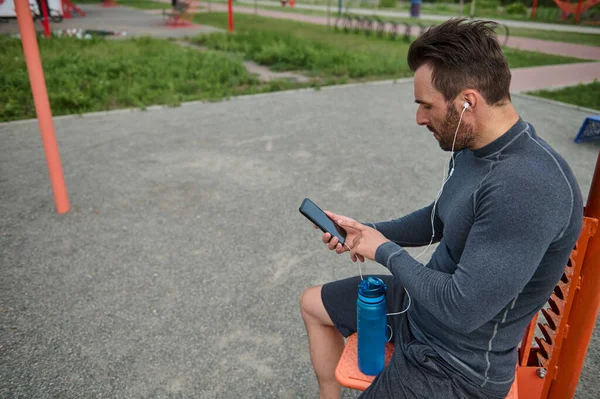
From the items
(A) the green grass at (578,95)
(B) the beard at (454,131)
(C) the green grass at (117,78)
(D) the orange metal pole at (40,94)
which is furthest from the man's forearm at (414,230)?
(A) the green grass at (578,95)

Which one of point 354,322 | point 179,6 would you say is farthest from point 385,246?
point 179,6

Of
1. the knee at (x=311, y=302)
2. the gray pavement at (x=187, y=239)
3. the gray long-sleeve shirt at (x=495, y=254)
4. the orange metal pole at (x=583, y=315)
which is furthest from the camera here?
the gray pavement at (x=187, y=239)

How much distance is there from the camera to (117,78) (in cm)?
963

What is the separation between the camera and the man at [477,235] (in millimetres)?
1418

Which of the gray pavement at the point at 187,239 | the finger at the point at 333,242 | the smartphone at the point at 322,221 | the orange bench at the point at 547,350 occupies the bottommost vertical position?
the gray pavement at the point at 187,239

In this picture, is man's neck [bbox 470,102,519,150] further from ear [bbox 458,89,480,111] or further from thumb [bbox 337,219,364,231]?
thumb [bbox 337,219,364,231]

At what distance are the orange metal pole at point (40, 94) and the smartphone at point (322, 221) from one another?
328 cm

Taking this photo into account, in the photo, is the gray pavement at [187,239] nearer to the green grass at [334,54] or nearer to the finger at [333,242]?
the finger at [333,242]

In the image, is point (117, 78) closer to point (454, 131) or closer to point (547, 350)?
point (454, 131)

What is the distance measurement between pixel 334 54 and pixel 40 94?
8836 mm

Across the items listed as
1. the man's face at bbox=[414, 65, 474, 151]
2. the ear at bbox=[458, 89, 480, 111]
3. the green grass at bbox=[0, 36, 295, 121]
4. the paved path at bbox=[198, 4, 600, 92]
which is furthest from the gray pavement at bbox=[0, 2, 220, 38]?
the ear at bbox=[458, 89, 480, 111]

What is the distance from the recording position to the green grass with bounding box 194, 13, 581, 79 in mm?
11133

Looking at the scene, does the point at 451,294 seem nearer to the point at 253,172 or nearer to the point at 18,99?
the point at 253,172

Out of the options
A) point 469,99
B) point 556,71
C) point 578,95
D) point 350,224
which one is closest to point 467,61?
point 469,99
